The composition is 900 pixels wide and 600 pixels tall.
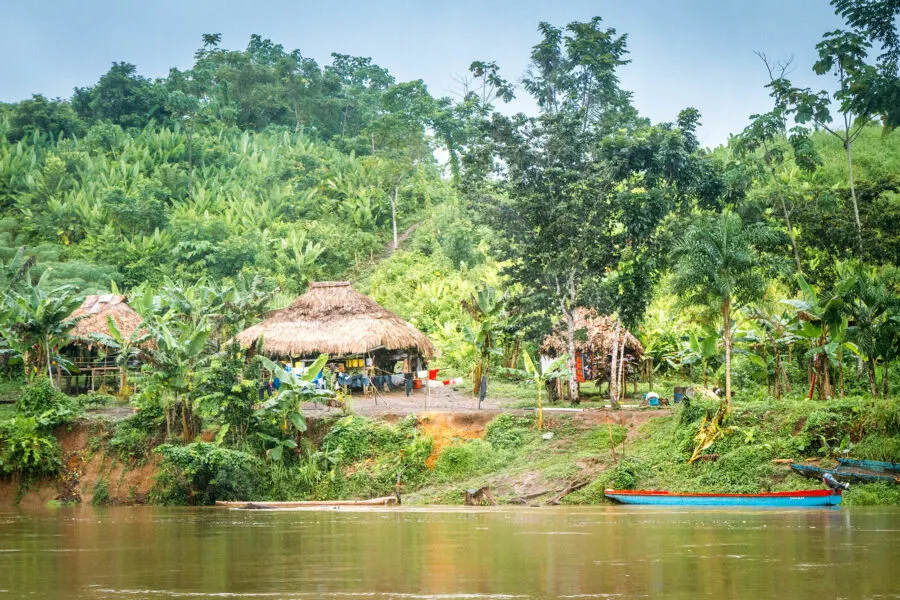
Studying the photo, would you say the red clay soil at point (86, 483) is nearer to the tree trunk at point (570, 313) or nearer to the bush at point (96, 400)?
the bush at point (96, 400)

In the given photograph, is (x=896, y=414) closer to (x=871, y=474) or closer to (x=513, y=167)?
(x=871, y=474)

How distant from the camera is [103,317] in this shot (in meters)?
28.6

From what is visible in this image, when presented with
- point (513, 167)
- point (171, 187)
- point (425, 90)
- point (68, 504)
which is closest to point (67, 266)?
point (171, 187)

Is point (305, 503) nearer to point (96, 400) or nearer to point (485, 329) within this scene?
point (485, 329)

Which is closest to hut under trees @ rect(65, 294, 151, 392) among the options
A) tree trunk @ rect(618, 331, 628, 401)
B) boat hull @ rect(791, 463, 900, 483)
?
tree trunk @ rect(618, 331, 628, 401)

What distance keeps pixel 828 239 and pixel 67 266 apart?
25092 mm

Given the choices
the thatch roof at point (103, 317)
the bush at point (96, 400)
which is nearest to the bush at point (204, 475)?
the bush at point (96, 400)

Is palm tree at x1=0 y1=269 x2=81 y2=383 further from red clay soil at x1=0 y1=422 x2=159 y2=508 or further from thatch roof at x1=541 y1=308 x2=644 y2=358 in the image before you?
thatch roof at x1=541 y1=308 x2=644 y2=358

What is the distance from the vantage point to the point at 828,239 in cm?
2647

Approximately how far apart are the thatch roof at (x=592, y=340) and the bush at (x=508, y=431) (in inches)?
140

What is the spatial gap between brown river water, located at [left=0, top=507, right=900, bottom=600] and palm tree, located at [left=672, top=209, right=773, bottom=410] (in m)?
4.61

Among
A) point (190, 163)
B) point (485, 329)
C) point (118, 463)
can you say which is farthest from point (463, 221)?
point (118, 463)

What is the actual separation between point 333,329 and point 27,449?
29.2ft

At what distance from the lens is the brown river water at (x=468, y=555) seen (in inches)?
375
